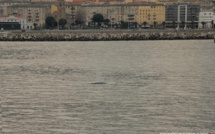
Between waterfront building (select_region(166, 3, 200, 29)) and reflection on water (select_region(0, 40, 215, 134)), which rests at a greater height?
reflection on water (select_region(0, 40, 215, 134))

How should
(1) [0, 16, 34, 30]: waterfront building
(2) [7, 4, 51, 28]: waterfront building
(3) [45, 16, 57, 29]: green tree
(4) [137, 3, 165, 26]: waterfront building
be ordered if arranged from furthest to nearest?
(4) [137, 3, 165, 26]: waterfront building
(2) [7, 4, 51, 28]: waterfront building
(3) [45, 16, 57, 29]: green tree
(1) [0, 16, 34, 30]: waterfront building

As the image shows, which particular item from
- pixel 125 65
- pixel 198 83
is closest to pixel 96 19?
pixel 125 65

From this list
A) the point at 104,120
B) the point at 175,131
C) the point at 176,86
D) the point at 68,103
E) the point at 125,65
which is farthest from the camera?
the point at 125,65

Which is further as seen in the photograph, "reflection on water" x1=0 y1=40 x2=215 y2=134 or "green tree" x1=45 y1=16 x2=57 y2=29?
"green tree" x1=45 y1=16 x2=57 y2=29

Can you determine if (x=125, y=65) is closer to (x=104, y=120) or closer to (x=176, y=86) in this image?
(x=176, y=86)

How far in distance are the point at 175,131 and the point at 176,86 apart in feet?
29.3

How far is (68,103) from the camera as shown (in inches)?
815

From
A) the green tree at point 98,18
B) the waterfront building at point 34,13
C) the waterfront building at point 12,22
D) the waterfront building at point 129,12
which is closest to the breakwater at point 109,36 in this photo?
the waterfront building at point 12,22

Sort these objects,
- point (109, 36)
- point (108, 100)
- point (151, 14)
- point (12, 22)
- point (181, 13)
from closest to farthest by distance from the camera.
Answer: point (108, 100)
point (109, 36)
point (12, 22)
point (151, 14)
point (181, 13)

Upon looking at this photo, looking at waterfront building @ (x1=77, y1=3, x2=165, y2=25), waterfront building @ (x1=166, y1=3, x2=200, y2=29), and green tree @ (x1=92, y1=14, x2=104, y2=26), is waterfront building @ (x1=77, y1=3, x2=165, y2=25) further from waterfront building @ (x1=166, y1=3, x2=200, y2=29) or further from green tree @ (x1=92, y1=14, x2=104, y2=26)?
green tree @ (x1=92, y1=14, x2=104, y2=26)

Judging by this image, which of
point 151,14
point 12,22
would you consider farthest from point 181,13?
point 12,22

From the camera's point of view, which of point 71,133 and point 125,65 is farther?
point 125,65

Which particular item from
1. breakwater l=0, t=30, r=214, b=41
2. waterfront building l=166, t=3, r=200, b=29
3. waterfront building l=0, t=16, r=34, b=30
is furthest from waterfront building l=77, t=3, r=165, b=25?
breakwater l=0, t=30, r=214, b=41

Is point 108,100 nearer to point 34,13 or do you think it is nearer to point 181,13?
point 34,13
